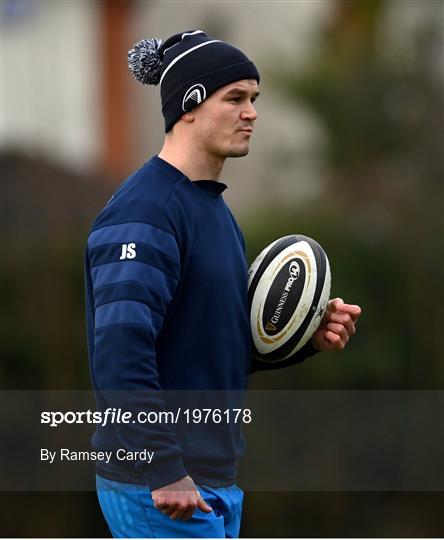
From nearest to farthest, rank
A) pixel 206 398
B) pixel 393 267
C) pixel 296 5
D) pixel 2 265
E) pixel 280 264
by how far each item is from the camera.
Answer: pixel 206 398, pixel 280 264, pixel 2 265, pixel 393 267, pixel 296 5

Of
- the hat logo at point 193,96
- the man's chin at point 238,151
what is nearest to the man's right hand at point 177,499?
the man's chin at point 238,151

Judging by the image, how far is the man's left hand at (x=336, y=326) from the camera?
418cm

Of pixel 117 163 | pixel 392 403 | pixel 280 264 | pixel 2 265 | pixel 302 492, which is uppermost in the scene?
pixel 117 163

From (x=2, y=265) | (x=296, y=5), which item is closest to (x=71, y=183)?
(x=2, y=265)

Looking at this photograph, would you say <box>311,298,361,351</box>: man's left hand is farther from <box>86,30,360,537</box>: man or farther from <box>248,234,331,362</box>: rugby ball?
<box>86,30,360,537</box>: man

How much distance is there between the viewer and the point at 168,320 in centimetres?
376

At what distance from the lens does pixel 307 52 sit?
37.7 feet

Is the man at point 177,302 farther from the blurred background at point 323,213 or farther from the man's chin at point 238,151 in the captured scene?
the blurred background at point 323,213

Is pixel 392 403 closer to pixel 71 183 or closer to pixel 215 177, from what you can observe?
pixel 71 183

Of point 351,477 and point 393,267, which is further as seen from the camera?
point 393,267

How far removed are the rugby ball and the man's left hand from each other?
0.04 meters

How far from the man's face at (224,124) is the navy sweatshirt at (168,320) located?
5.0 inches

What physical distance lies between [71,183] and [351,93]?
2764 mm

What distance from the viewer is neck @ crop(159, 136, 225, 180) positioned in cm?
392
